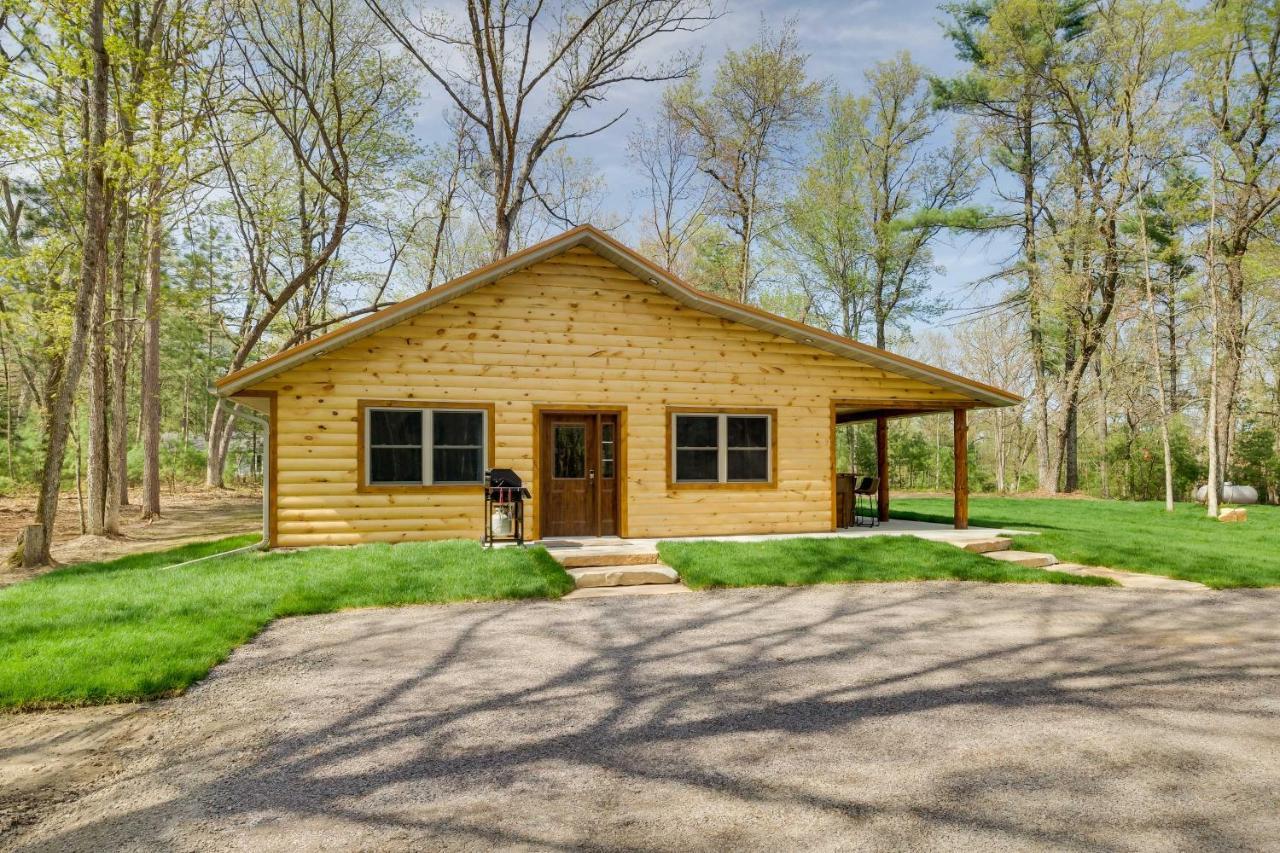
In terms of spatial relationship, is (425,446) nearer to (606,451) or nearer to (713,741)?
(606,451)

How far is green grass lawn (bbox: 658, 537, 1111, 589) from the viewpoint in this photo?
8344 millimetres

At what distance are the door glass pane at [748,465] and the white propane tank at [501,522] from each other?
374 cm

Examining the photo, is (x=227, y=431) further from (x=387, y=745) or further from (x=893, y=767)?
(x=893, y=767)

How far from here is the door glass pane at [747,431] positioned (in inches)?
455

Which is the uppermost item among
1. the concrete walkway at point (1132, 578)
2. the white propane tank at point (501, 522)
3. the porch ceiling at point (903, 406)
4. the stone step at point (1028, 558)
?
the porch ceiling at point (903, 406)

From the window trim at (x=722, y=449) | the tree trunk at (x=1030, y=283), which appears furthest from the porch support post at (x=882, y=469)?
the tree trunk at (x=1030, y=283)

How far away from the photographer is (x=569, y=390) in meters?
10.9

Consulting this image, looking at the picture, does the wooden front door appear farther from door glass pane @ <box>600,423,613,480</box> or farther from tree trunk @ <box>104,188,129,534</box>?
tree trunk @ <box>104,188,129,534</box>

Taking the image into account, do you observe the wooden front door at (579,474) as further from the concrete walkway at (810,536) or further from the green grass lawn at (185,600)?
the green grass lawn at (185,600)

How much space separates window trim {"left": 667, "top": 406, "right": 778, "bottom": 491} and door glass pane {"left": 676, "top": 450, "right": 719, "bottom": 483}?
54 millimetres

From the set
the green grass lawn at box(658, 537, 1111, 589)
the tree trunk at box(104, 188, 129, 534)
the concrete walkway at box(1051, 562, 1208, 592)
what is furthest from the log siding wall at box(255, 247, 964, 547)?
the tree trunk at box(104, 188, 129, 534)

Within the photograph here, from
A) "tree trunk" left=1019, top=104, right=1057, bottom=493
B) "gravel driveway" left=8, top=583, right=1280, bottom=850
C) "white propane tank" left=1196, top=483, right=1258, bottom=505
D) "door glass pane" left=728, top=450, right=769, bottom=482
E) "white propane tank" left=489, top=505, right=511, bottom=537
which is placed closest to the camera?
"gravel driveway" left=8, top=583, right=1280, bottom=850

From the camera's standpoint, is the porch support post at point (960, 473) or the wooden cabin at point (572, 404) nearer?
the wooden cabin at point (572, 404)

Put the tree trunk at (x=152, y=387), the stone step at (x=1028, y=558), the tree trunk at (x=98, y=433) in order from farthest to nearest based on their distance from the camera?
the tree trunk at (x=152, y=387), the tree trunk at (x=98, y=433), the stone step at (x=1028, y=558)
